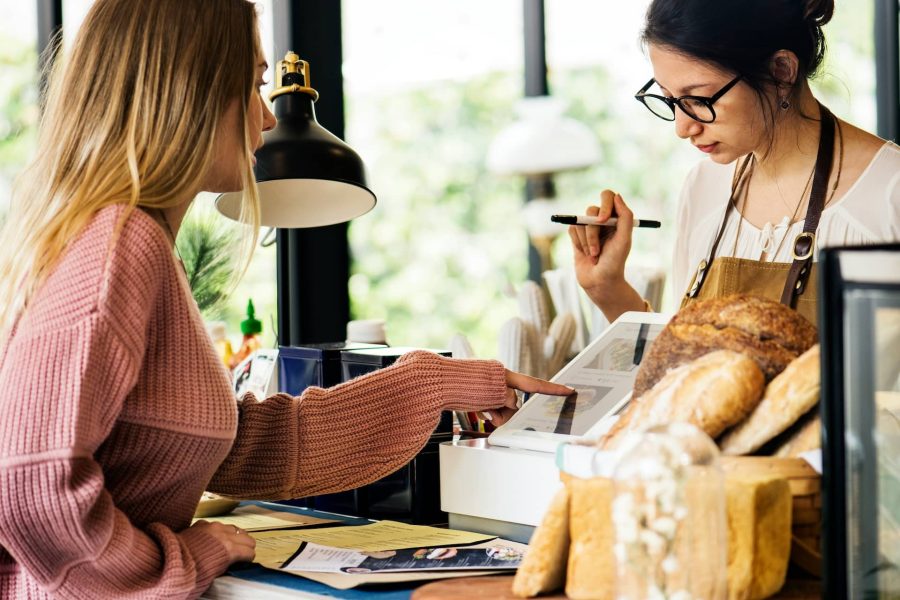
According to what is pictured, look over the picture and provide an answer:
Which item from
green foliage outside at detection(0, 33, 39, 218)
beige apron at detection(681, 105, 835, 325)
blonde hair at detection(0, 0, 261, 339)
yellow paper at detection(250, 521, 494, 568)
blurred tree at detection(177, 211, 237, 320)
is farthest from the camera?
green foliage outside at detection(0, 33, 39, 218)

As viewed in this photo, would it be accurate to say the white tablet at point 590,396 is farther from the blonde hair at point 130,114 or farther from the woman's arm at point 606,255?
the blonde hair at point 130,114

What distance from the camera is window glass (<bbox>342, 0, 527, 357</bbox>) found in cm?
634

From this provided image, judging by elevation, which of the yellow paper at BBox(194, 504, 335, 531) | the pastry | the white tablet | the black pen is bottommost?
the yellow paper at BBox(194, 504, 335, 531)

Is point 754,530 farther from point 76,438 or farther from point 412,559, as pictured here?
point 76,438

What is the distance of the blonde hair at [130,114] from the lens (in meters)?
1.21

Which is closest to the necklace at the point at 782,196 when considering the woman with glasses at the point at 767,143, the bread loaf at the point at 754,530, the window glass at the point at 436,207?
the woman with glasses at the point at 767,143

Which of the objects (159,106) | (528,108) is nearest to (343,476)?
(159,106)

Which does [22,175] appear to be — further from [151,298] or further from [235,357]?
[235,357]

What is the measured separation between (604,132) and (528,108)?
1992 millimetres

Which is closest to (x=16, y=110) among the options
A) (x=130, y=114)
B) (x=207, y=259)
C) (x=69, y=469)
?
(x=207, y=259)

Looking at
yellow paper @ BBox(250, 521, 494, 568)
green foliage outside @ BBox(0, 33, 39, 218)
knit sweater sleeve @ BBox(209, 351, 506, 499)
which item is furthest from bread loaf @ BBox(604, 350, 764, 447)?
green foliage outside @ BBox(0, 33, 39, 218)

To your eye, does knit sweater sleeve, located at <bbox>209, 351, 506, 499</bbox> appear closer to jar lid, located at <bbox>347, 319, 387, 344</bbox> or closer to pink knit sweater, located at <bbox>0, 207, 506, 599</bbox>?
pink knit sweater, located at <bbox>0, 207, 506, 599</bbox>

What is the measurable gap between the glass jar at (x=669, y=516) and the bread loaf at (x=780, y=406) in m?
0.12

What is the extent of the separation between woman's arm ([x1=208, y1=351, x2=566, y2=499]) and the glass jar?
0.60m
